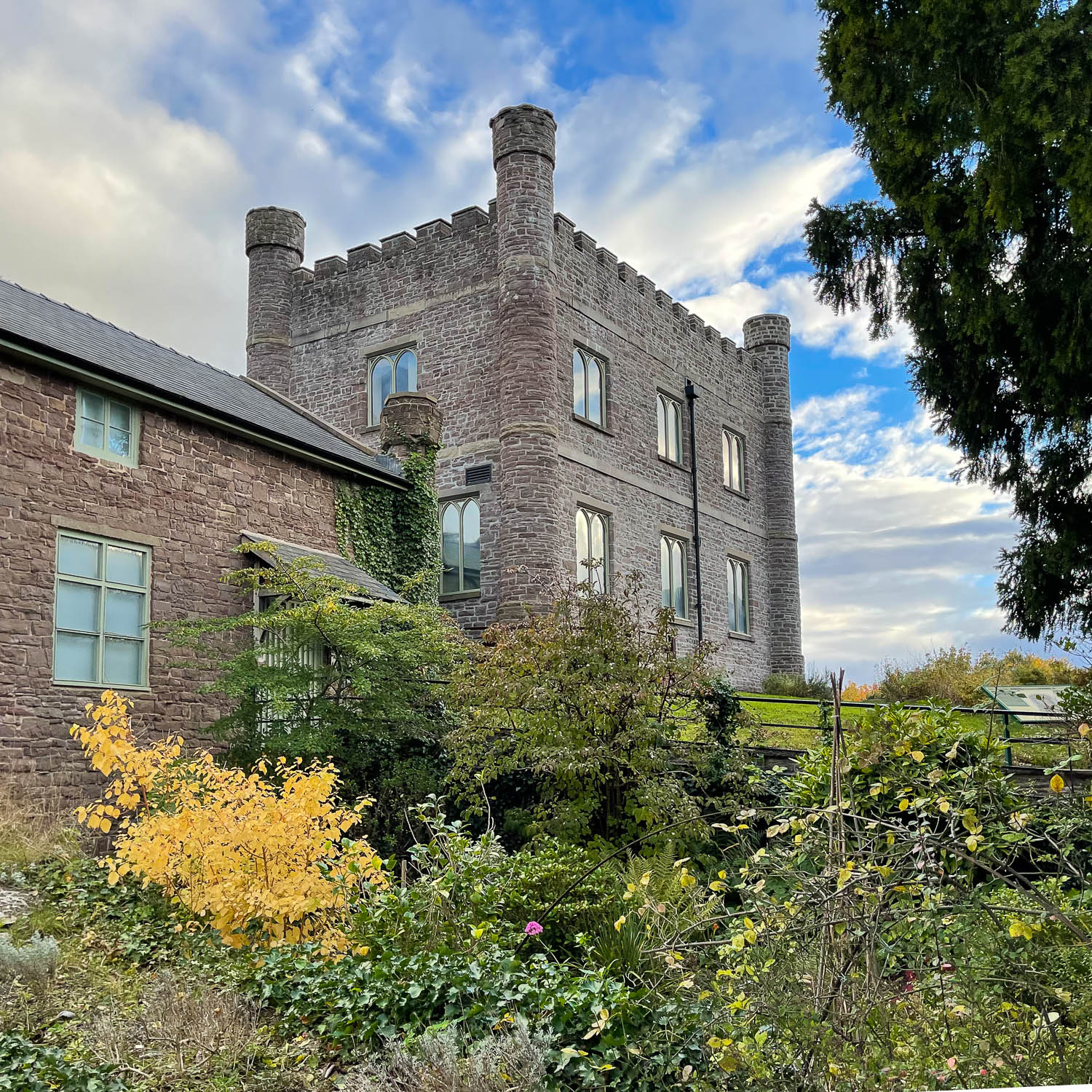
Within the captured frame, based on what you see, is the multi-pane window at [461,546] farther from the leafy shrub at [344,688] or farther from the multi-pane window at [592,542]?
the leafy shrub at [344,688]

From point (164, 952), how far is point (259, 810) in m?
1.08

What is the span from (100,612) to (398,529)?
5898 millimetres

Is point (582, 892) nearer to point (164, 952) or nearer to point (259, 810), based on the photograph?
point (259, 810)

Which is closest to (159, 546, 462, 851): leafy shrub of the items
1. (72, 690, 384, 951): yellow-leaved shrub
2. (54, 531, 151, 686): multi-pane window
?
(54, 531, 151, 686): multi-pane window

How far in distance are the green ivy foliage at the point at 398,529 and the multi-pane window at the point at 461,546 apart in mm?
1799

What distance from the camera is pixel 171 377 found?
47.7 ft

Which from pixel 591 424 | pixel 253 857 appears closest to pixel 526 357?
pixel 591 424

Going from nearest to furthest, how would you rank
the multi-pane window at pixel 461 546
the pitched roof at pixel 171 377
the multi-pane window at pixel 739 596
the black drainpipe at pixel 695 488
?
the pitched roof at pixel 171 377
the multi-pane window at pixel 461 546
the black drainpipe at pixel 695 488
the multi-pane window at pixel 739 596

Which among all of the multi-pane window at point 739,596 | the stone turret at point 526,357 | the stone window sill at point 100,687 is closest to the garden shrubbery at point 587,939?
the stone window sill at point 100,687

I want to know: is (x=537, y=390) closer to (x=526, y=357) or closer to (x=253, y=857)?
(x=526, y=357)

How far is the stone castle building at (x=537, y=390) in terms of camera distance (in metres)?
19.4

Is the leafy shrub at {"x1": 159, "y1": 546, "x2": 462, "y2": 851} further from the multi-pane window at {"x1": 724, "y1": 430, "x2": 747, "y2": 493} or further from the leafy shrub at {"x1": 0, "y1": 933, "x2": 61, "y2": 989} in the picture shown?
the multi-pane window at {"x1": 724, "y1": 430, "x2": 747, "y2": 493}

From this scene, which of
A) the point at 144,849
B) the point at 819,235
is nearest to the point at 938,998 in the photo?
the point at 144,849

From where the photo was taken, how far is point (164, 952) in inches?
270
